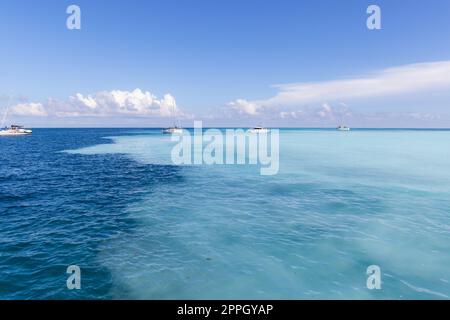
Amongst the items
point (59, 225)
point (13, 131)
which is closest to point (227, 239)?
point (59, 225)

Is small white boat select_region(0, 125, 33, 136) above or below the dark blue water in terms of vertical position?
above

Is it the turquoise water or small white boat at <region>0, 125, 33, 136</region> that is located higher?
small white boat at <region>0, 125, 33, 136</region>

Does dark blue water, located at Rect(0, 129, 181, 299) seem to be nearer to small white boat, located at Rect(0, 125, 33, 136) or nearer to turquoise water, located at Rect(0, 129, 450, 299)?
turquoise water, located at Rect(0, 129, 450, 299)

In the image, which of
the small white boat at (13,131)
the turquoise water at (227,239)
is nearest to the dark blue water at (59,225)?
the turquoise water at (227,239)

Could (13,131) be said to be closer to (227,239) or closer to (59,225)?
(59,225)

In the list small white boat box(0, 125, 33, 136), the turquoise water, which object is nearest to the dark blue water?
the turquoise water

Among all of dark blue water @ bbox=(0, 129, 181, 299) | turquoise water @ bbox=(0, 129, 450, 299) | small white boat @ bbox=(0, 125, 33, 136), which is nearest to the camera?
turquoise water @ bbox=(0, 129, 450, 299)

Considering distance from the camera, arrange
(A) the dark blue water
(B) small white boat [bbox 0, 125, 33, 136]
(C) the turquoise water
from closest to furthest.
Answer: (C) the turquoise water < (A) the dark blue water < (B) small white boat [bbox 0, 125, 33, 136]

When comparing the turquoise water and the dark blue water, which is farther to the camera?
the dark blue water
